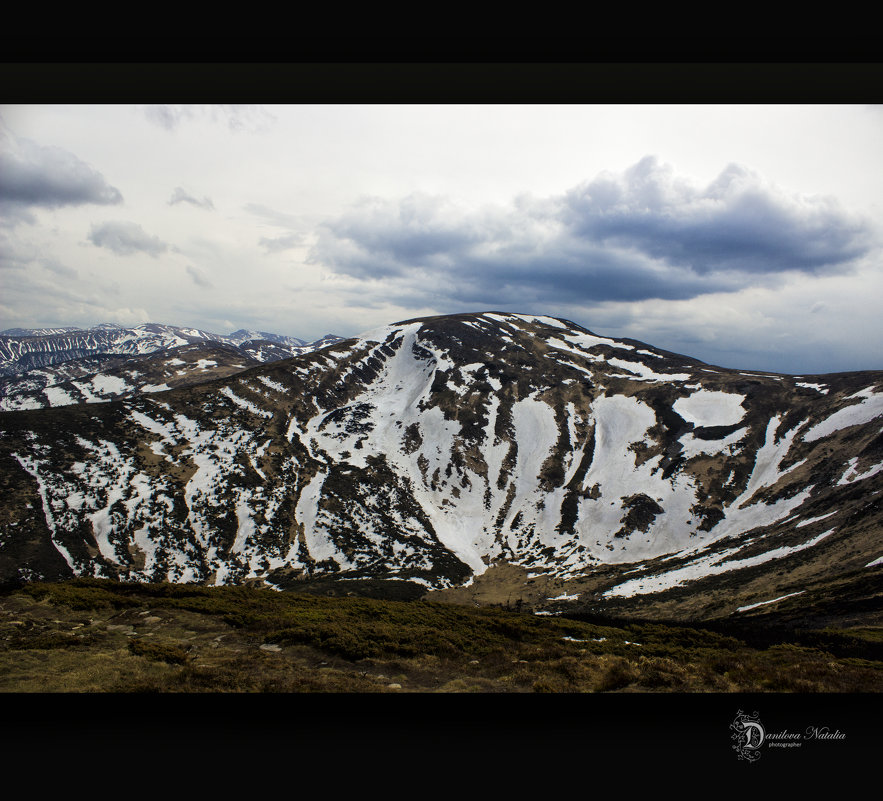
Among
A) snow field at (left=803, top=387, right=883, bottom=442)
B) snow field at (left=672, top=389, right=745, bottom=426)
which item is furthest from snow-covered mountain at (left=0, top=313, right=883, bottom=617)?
snow field at (left=672, top=389, right=745, bottom=426)

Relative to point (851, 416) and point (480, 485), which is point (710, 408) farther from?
point (480, 485)

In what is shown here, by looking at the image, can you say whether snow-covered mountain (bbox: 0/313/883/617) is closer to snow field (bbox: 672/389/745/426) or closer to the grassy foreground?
snow field (bbox: 672/389/745/426)

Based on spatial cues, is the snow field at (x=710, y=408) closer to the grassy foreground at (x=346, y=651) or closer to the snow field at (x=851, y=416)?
the snow field at (x=851, y=416)
